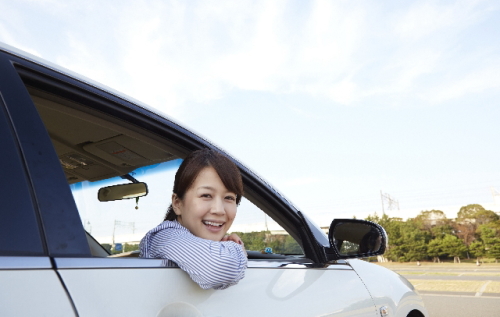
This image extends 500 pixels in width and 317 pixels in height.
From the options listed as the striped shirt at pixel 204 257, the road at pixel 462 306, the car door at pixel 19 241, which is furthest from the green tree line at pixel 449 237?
the car door at pixel 19 241

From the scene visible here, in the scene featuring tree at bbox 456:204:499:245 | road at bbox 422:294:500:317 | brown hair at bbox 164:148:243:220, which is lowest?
road at bbox 422:294:500:317

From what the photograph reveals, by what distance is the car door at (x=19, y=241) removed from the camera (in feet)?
2.66

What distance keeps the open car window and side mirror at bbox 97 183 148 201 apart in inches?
0.9

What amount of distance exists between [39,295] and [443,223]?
49.7 metres

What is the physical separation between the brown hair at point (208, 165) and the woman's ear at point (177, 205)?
0.03 m

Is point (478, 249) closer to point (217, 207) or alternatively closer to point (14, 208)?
point (217, 207)

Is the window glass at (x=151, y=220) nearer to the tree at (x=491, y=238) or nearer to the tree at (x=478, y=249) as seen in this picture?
the tree at (x=491, y=238)

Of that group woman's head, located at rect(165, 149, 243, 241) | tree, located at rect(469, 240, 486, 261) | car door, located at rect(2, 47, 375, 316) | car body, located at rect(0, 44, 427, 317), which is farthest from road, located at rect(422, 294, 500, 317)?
tree, located at rect(469, 240, 486, 261)

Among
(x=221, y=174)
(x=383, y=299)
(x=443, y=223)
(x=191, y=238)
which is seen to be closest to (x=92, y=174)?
(x=221, y=174)

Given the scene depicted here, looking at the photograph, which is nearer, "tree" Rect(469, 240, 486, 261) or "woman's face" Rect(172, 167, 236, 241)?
"woman's face" Rect(172, 167, 236, 241)

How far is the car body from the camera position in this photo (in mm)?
910

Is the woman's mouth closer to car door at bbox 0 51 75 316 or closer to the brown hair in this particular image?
the brown hair

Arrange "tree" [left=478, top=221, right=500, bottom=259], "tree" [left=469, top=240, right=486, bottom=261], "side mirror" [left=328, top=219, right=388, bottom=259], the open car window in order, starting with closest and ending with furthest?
1. the open car window
2. "side mirror" [left=328, top=219, right=388, bottom=259]
3. "tree" [left=478, top=221, right=500, bottom=259]
4. "tree" [left=469, top=240, right=486, bottom=261]

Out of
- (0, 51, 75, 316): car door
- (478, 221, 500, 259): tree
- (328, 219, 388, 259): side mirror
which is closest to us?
(0, 51, 75, 316): car door
